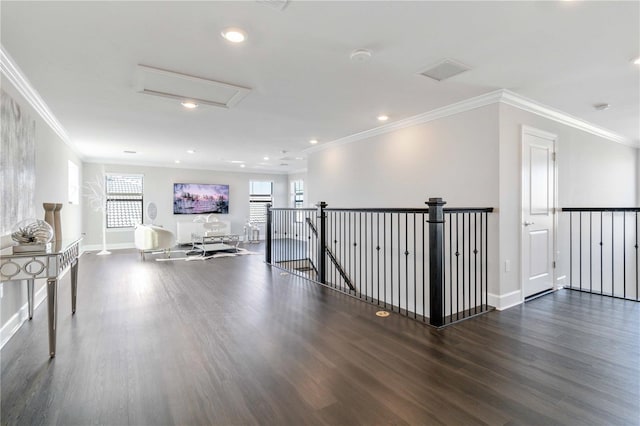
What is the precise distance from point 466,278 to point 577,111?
2612 millimetres

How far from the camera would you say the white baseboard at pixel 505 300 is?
11.4 feet

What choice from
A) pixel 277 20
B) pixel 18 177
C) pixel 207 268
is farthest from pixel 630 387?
pixel 207 268

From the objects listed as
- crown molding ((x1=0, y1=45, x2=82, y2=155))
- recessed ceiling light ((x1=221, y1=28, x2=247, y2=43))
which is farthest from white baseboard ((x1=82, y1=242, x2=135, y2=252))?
recessed ceiling light ((x1=221, y1=28, x2=247, y2=43))

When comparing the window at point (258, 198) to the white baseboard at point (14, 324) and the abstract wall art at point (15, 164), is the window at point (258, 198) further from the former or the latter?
the white baseboard at point (14, 324)

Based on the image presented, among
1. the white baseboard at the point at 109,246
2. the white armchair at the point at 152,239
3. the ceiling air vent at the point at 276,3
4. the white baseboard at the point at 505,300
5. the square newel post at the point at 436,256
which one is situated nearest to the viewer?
the ceiling air vent at the point at 276,3

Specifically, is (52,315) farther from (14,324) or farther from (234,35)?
(234,35)

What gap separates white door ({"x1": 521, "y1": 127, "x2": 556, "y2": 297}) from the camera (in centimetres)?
377

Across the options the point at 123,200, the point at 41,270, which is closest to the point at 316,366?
the point at 41,270

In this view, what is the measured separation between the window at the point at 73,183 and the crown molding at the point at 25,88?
1.83 m

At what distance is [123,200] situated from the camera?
9133 millimetres

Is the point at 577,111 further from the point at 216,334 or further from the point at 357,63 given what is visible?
the point at 216,334

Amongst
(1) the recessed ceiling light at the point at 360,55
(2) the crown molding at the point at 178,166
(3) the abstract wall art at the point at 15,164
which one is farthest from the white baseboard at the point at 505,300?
(2) the crown molding at the point at 178,166

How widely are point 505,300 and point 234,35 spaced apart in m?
3.74

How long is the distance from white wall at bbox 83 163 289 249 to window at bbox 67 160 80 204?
1.17 metres
